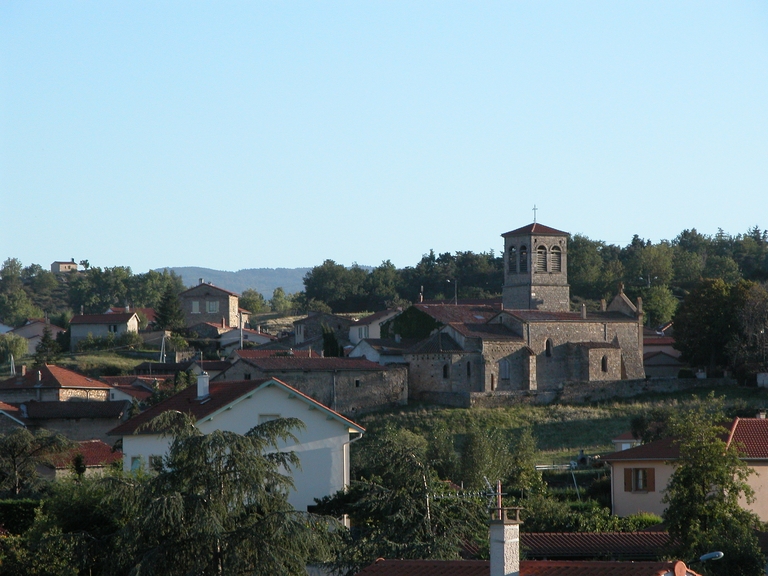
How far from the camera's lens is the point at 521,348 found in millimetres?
64938

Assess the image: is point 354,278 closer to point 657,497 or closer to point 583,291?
point 583,291

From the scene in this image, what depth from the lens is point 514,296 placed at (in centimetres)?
7244

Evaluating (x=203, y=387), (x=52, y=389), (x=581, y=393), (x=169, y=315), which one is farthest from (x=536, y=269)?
(x=203, y=387)

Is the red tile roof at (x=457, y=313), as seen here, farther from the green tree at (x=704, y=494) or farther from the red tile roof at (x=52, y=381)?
the green tree at (x=704, y=494)

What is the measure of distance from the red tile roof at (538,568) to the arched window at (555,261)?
52445 mm

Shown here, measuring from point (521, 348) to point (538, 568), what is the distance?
4636cm

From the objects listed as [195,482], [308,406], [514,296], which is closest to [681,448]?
[308,406]

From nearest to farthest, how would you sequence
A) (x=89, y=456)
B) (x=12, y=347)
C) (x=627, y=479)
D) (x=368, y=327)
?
(x=627, y=479) < (x=89, y=456) < (x=368, y=327) < (x=12, y=347)

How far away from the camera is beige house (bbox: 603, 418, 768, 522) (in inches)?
1412

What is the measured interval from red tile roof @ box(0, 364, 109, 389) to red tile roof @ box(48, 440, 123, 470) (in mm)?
18832

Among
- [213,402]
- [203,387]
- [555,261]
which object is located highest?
[555,261]

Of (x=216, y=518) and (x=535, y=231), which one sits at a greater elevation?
(x=535, y=231)

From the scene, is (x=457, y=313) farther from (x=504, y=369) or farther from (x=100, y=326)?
(x=100, y=326)

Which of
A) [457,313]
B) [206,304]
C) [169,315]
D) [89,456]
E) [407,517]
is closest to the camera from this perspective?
[407,517]
